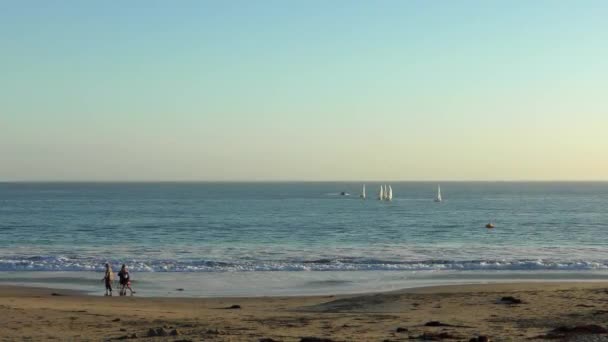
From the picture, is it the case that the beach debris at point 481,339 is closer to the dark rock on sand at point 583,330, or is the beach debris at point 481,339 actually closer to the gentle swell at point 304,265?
the dark rock on sand at point 583,330

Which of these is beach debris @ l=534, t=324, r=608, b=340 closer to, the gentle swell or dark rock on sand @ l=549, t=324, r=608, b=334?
dark rock on sand @ l=549, t=324, r=608, b=334

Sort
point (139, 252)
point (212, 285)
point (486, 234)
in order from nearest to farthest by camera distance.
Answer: point (212, 285) < point (139, 252) < point (486, 234)

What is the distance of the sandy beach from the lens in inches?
637

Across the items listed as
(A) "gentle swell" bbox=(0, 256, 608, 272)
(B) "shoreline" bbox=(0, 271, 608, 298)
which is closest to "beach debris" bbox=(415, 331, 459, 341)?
(B) "shoreline" bbox=(0, 271, 608, 298)

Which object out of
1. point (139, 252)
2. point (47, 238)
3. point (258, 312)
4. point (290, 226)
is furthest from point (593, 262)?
point (47, 238)

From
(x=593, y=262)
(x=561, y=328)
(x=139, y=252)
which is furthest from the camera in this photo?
(x=139, y=252)

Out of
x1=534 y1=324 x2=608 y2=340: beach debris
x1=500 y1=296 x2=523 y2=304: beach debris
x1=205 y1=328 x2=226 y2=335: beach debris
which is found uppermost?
x1=534 y1=324 x2=608 y2=340: beach debris

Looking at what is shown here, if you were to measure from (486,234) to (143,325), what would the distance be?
156ft

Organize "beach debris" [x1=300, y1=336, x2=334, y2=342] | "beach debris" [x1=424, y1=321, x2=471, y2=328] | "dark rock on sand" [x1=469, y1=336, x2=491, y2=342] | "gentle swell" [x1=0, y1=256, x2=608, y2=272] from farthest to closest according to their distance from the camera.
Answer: "gentle swell" [x1=0, y1=256, x2=608, y2=272], "beach debris" [x1=424, y1=321, x2=471, y2=328], "beach debris" [x1=300, y1=336, x2=334, y2=342], "dark rock on sand" [x1=469, y1=336, x2=491, y2=342]

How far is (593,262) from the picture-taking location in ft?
129

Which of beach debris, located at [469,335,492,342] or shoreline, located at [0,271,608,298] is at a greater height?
beach debris, located at [469,335,492,342]

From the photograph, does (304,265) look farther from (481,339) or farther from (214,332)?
(481,339)

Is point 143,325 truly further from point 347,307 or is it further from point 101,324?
point 347,307

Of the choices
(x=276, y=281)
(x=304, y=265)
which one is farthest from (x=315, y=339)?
(x=304, y=265)
